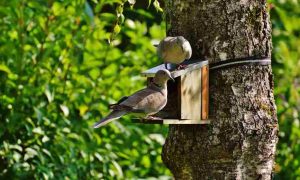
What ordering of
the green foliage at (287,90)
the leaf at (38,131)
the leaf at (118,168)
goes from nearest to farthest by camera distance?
the leaf at (38,131) < the leaf at (118,168) < the green foliage at (287,90)

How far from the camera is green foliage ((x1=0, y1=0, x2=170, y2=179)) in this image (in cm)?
523

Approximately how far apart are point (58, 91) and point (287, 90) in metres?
1.95

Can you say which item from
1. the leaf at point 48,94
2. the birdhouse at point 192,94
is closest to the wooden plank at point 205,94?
the birdhouse at point 192,94

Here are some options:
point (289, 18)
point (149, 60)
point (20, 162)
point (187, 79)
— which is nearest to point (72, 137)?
point (20, 162)

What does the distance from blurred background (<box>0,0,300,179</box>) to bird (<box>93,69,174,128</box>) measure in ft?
4.82

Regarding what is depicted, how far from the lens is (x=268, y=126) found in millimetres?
3803

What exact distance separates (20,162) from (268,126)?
6.51ft

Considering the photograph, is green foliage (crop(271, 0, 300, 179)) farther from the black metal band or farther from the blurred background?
the black metal band

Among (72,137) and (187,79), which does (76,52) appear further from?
(187,79)

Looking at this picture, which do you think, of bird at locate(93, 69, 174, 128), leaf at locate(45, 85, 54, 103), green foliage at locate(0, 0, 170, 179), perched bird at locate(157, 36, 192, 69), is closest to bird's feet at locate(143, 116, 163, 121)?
bird at locate(93, 69, 174, 128)

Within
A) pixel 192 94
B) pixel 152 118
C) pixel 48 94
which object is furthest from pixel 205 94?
pixel 48 94

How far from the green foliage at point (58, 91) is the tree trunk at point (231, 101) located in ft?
4.52

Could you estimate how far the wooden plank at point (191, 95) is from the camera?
3770mm

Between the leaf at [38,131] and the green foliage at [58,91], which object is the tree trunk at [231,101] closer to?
the green foliage at [58,91]
